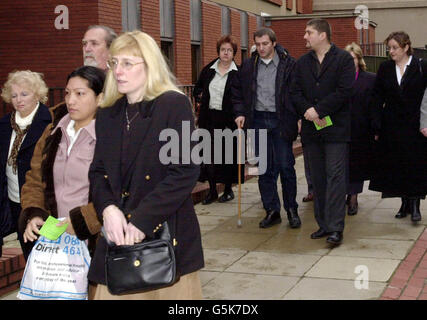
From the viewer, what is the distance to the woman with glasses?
3.19m

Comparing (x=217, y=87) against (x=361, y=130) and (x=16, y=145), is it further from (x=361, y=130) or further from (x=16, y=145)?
(x=16, y=145)

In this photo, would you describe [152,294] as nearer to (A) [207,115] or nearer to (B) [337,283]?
(B) [337,283]

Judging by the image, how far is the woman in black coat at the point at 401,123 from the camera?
8031 mm

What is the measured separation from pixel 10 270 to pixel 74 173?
231 cm

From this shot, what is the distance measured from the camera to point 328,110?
696 cm

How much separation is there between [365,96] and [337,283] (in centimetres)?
345

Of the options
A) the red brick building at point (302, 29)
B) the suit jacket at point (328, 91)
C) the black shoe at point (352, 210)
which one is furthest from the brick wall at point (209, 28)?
the suit jacket at point (328, 91)

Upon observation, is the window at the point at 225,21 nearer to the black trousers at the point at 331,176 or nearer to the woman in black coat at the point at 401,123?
the woman in black coat at the point at 401,123

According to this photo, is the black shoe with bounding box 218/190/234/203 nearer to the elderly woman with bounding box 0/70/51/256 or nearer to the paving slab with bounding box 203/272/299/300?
the paving slab with bounding box 203/272/299/300

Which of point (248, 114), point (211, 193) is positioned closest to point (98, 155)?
point (248, 114)

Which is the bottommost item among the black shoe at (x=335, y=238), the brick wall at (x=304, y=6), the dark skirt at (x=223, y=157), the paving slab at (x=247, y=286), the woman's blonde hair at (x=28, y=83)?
the paving slab at (x=247, y=286)

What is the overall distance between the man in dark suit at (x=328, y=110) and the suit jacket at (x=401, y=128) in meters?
1.24

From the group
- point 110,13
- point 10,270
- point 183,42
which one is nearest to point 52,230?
point 10,270

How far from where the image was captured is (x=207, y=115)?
375 inches
